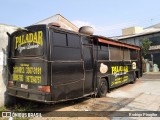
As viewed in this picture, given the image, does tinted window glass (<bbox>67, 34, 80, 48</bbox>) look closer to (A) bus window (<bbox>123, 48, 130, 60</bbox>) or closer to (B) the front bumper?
(B) the front bumper

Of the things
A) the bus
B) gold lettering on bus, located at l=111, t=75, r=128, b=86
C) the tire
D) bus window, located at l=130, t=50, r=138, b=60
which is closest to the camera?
the bus

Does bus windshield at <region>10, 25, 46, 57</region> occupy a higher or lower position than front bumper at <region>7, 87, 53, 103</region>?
higher

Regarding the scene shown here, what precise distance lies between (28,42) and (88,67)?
2.73 metres

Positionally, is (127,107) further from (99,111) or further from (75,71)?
(75,71)

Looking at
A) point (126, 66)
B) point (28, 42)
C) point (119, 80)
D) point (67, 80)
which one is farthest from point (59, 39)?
point (126, 66)

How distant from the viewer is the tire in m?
10.2

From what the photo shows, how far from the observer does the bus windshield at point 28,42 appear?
7.13 m

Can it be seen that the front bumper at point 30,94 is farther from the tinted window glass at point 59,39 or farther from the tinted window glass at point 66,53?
the tinted window glass at point 59,39

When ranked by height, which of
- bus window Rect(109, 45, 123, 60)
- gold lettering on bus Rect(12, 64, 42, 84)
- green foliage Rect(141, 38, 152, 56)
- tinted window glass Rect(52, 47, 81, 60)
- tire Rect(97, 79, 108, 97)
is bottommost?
tire Rect(97, 79, 108, 97)

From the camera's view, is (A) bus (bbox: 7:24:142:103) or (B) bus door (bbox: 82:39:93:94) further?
(B) bus door (bbox: 82:39:93:94)

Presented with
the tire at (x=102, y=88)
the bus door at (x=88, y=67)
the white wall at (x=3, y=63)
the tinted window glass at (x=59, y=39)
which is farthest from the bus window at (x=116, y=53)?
the white wall at (x=3, y=63)

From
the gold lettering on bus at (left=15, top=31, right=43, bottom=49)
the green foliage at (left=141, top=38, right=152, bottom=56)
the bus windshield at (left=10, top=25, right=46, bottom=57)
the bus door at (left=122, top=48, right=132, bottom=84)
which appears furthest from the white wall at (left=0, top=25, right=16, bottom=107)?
the green foliage at (left=141, top=38, right=152, bottom=56)

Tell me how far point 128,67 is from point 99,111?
24.1 feet

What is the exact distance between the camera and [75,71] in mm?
7969
